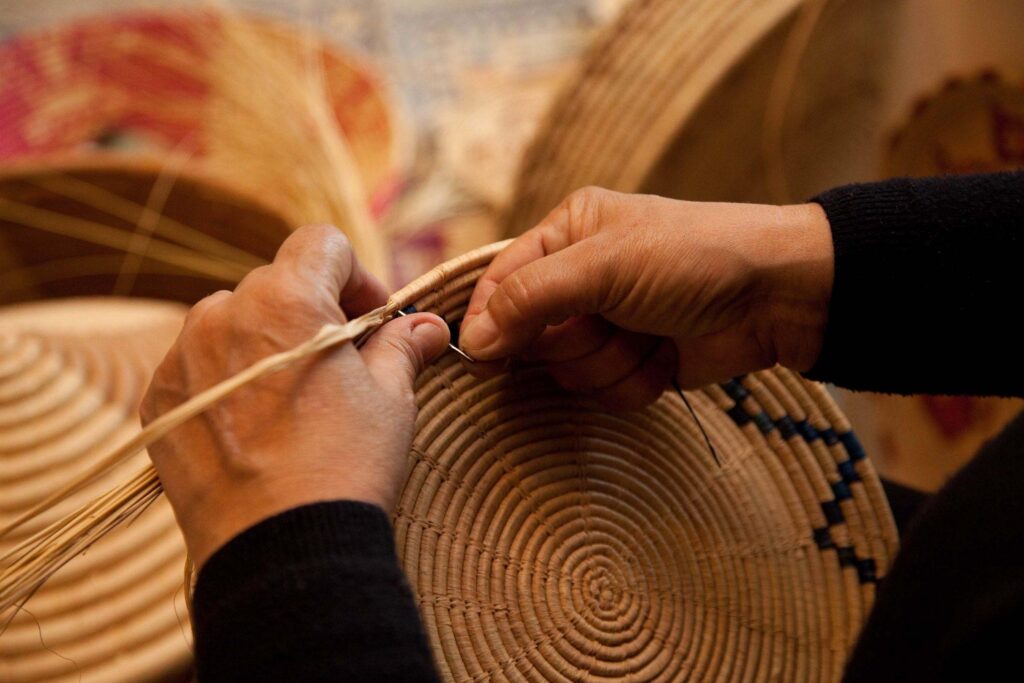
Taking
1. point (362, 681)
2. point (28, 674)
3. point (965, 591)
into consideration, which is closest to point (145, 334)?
point (28, 674)

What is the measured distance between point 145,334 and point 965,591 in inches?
31.6

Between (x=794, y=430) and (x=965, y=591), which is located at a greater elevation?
(x=794, y=430)

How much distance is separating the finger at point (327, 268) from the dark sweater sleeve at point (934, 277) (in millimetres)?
273

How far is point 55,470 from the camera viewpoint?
691mm

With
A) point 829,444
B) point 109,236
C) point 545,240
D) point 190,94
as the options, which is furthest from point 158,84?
point 829,444

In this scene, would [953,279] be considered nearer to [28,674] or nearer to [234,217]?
[28,674]

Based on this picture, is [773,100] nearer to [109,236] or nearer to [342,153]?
[342,153]

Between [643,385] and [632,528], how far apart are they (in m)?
0.09

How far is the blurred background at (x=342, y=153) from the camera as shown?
0.69 metres

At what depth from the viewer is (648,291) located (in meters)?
0.49

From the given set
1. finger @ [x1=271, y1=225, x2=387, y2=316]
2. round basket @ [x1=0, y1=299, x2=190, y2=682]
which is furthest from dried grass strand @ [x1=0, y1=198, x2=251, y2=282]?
finger @ [x1=271, y1=225, x2=387, y2=316]

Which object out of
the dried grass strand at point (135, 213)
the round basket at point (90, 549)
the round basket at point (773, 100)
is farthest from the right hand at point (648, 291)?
the dried grass strand at point (135, 213)

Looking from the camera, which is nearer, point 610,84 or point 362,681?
point 362,681

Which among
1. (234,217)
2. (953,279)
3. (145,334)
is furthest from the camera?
(234,217)
